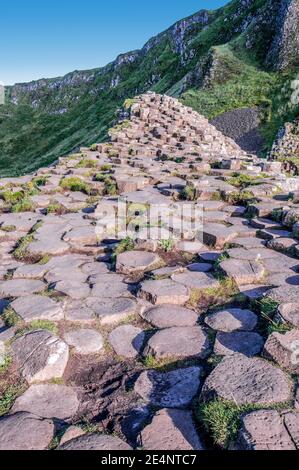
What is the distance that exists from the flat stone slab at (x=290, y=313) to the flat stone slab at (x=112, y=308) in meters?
1.09

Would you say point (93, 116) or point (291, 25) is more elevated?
point (291, 25)

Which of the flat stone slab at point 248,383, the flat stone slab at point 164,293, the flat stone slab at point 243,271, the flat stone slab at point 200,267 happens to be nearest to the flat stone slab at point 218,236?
the flat stone slab at point 200,267

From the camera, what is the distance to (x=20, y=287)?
3.43 metres

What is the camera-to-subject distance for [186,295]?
3.22m

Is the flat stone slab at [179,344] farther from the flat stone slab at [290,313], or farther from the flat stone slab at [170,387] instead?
the flat stone slab at [290,313]

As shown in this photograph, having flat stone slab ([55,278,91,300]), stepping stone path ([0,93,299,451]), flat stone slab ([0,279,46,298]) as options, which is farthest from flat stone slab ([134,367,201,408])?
flat stone slab ([0,279,46,298])

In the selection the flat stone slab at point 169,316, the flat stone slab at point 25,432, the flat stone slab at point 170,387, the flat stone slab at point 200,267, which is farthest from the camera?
the flat stone slab at point 200,267

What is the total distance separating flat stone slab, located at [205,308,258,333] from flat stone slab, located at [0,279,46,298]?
150cm

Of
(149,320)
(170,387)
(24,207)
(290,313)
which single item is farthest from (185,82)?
(170,387)

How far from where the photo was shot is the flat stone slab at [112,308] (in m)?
2.92

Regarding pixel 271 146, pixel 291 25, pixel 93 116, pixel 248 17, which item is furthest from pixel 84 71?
pixel 271 146

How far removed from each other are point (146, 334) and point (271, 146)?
2024cm

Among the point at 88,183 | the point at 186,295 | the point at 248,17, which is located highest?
the point at 248,17
